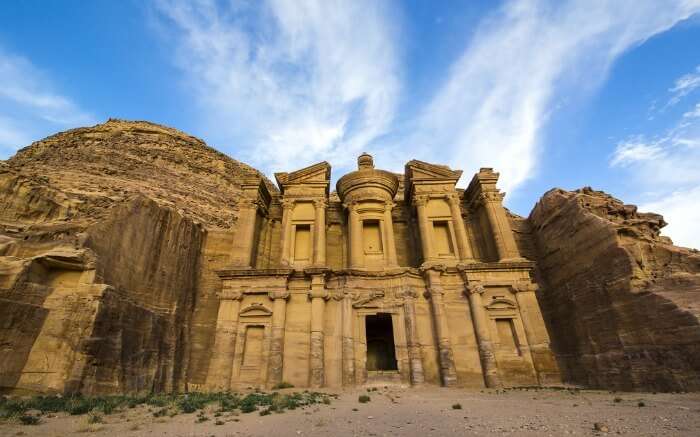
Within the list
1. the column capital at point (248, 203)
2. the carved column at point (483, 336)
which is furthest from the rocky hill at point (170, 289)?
the carved column at point (483, 336)

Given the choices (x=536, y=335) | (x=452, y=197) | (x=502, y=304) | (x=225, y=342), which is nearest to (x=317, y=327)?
(x=225, y=342)

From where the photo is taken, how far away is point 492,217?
1961 centimetres

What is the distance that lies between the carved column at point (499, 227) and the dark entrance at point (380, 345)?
7650 millimetres

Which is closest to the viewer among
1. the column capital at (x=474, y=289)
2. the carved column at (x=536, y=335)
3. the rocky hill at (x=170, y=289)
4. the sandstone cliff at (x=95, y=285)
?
the sandstone cliff at (x=95, y=285)

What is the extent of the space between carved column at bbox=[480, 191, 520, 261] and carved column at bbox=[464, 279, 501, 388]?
2918 mm

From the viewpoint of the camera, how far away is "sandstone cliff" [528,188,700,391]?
1268 cm

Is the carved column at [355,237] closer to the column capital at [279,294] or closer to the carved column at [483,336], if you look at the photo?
the column capital at [279,294]

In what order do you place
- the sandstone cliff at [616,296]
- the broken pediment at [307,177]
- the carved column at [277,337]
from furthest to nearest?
the broken pediment at [307,177] → the carved column at [277,337] → the sandstone cliff at [616,296]

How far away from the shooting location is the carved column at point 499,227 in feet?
59.7

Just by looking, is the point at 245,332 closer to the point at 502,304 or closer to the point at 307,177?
the point at 307,177

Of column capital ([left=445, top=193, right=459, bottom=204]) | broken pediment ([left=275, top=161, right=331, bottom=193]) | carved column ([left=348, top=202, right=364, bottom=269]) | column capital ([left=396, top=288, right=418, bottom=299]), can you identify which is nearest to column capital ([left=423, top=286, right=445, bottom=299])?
column capital ([left=396, top=288, right=418, bottom=299])

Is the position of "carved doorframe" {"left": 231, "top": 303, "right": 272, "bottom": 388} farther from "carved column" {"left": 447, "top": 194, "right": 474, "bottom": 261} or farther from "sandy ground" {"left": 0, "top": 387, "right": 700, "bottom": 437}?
"carved column" {"left": 447, "top": 194, "right": 474, "bottom": 261}

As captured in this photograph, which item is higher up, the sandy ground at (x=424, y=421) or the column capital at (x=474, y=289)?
the column capital at (x=474, y=289)

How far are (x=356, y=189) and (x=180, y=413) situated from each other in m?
15.1
